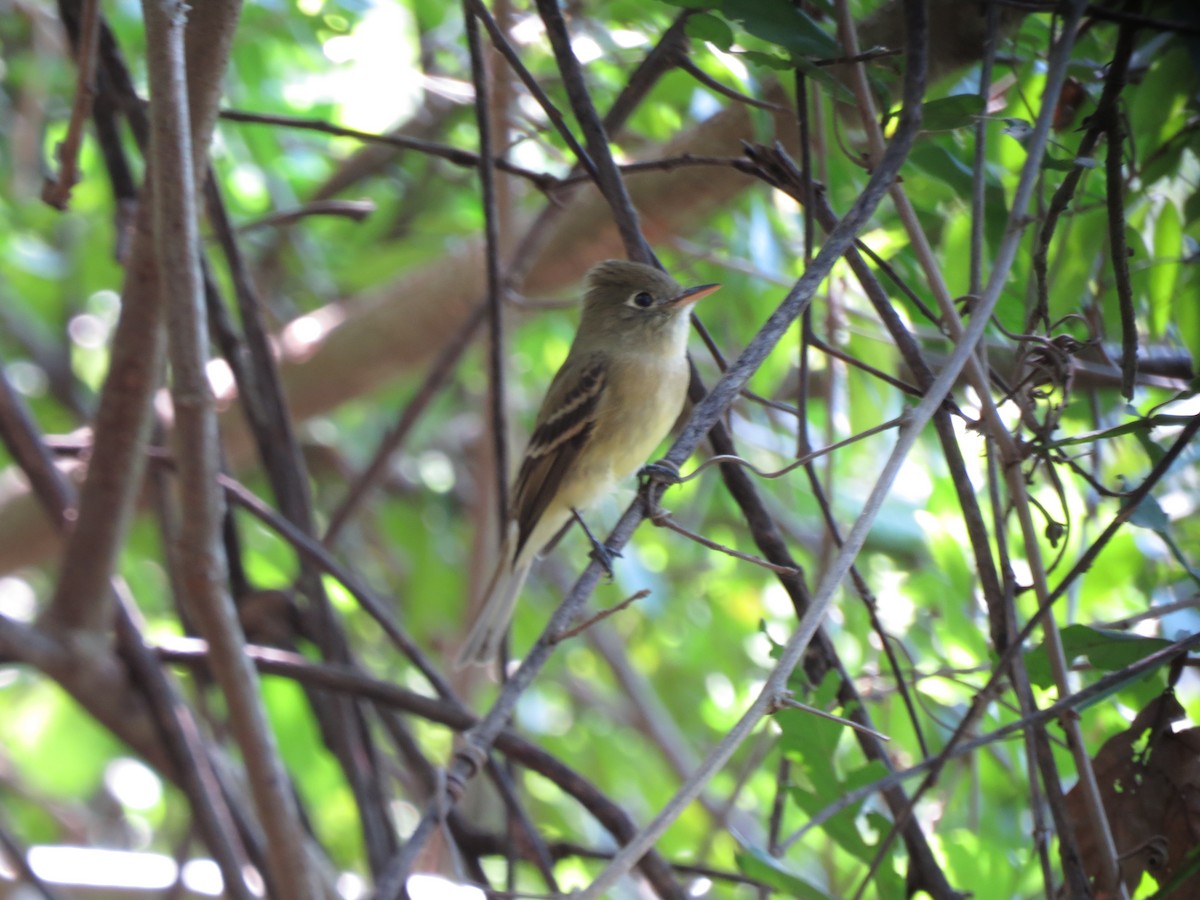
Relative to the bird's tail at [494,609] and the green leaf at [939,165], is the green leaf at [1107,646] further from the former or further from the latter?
the bird's tail at [494,609]

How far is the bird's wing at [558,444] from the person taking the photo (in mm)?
3277

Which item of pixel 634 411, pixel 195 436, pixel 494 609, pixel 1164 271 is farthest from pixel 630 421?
pixel 195 436

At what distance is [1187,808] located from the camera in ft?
5.20

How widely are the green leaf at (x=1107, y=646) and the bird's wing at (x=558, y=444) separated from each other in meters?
1.79

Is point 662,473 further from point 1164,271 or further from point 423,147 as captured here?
point 1164,271

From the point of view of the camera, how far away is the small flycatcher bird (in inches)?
125

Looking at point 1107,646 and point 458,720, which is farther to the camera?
point 458,720

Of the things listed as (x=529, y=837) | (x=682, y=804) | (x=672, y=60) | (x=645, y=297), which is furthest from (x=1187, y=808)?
(x=645, y=297)

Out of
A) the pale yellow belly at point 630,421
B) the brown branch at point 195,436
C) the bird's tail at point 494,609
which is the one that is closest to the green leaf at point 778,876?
the brown branch at point 195,436

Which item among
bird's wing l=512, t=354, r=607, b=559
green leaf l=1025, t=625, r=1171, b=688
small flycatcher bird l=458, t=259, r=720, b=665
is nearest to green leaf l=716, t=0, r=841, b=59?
green leaf l=1025, t=625, r=1171, b=688

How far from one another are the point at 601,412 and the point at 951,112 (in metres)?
1.80

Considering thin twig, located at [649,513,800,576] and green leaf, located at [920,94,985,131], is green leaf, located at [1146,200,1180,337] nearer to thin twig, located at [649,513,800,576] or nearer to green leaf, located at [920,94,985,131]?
green leaf, located at [920,94,985,131]

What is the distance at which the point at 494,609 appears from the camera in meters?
3.13

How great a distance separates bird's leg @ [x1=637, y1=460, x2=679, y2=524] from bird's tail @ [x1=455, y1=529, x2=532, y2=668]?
4.76 ft
